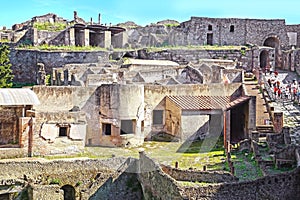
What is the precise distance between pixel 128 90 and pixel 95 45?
15894mm

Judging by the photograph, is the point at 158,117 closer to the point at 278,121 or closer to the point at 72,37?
the point at 278,121

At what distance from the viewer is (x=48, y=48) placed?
32.2m

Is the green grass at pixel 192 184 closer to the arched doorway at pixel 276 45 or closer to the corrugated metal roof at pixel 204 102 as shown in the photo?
the corrugated metal roof at pixel 204 102

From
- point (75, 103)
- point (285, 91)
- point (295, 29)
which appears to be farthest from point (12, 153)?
point (295, 29)

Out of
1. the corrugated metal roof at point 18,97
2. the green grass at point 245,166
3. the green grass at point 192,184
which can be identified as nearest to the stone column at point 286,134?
the green grass at point 245,166

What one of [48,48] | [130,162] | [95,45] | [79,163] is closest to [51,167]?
[79,163]

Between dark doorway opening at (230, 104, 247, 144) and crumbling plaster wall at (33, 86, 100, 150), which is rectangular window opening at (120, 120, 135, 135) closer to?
crumbling plaster wall at (33, 86, 100, 150)

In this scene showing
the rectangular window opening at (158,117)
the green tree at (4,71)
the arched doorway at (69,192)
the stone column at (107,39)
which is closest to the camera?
the arched doorway at (69,192)

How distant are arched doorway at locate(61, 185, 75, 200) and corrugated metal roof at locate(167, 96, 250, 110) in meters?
5.73

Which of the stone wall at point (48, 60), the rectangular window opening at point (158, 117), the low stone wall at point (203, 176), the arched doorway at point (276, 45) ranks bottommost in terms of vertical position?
the low stone wall at point (203, 176)

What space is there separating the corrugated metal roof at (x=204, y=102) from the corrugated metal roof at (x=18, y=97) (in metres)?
5.68

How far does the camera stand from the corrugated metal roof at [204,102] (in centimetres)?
2064

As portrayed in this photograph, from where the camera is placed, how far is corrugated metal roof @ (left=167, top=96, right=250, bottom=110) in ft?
67.7

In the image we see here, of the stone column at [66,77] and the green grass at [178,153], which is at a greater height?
the stone column at [66,77]
